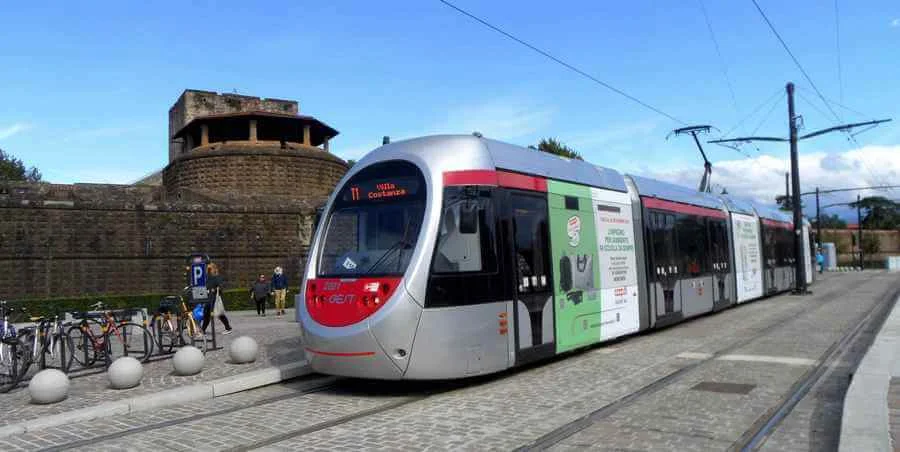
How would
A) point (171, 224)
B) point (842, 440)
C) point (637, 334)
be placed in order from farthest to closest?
1. point (171, 224)
2. point (637, 334)
3. point (842, 440)

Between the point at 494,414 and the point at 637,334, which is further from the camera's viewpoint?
the point at 637,334

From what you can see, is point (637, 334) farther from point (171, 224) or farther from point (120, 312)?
point (171, 224)

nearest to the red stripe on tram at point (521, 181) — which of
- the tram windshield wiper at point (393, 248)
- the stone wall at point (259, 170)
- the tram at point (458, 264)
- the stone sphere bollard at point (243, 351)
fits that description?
the tram at point (458, 264)

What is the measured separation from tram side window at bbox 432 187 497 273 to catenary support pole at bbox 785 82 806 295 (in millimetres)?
20391

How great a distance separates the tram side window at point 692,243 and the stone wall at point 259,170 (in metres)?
33.6

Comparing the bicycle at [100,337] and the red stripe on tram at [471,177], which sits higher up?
the red stripe on tram at [471,177]

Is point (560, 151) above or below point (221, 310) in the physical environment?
above

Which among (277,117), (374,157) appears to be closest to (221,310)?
(374,157)

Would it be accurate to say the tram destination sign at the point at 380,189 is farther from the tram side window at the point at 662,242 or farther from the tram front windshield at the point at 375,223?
the tram side window at the point at 662,242

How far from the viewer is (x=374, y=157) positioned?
8.89 meters

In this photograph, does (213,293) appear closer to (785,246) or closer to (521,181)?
(521,181)

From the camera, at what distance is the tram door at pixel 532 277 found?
8.77 meters

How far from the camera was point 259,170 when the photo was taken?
1841 inches

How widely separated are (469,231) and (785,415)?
12.5 ft
